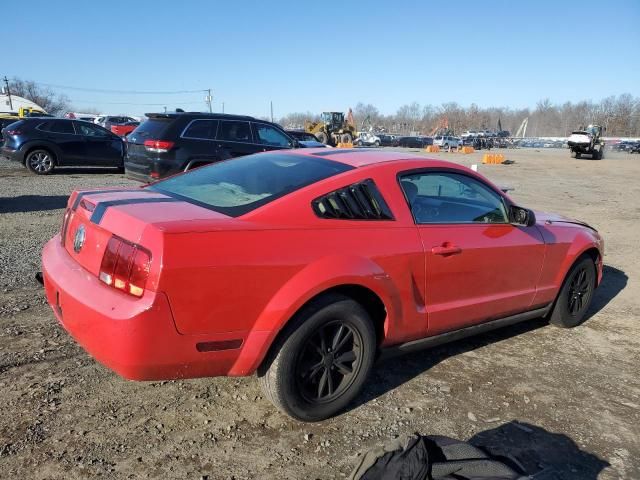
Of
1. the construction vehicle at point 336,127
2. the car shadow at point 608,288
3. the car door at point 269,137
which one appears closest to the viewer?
the car shadow at point 608,288

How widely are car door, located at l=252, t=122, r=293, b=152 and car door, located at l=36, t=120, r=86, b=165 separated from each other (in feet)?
21.5

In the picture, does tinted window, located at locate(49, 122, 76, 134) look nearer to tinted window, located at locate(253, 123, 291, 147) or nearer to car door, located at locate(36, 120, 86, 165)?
car door, located at locate(36, 120, 86, 165)

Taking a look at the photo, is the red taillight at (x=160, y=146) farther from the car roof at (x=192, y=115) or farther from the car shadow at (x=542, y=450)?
the car shadow at (x=542, y=450)

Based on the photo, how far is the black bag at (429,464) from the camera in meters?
1.99

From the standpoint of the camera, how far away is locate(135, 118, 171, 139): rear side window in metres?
9.32

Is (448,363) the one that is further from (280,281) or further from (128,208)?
(128,208)

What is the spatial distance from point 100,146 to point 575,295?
13260 millimetres

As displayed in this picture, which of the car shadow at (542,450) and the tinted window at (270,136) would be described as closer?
the car shadow at (542,450)

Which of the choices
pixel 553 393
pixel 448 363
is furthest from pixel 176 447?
pixel 553 393

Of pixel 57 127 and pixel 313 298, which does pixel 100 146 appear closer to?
pixel 57 127

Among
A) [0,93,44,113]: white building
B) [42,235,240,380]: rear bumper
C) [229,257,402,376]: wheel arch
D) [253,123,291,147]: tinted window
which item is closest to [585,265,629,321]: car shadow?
[229,257,402,376]: wheel arch

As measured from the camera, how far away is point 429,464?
2.01 metres

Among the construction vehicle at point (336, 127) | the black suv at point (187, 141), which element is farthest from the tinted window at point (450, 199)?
the construction vehicle at point (336, 127)

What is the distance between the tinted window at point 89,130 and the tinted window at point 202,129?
20.6ft
